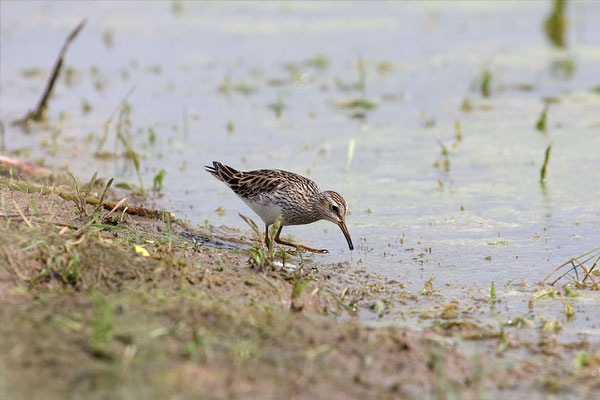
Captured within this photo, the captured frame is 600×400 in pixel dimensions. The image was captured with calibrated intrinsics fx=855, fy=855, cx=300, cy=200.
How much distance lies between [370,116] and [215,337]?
344 inches

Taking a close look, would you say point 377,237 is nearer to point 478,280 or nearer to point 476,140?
point 478,280

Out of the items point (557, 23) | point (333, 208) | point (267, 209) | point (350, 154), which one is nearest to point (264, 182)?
point (267, 209)

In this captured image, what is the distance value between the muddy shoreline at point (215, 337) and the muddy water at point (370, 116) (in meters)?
0.60

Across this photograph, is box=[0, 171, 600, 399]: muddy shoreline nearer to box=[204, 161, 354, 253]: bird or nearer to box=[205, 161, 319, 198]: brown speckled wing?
box=[204, 161, 354, 253]: bird

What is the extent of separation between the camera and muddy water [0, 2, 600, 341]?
7.80 meters

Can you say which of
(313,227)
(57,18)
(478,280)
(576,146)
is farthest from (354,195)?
(57,18)

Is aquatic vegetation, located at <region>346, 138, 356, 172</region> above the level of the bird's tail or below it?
above

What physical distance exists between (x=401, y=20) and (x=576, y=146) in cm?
1042

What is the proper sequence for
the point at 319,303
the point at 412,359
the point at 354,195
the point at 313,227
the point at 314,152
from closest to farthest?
1. the point at 412,359
2. the point at 319,303
3. the point at 313,227
4. the point at 354,195
5. the point at 314,152

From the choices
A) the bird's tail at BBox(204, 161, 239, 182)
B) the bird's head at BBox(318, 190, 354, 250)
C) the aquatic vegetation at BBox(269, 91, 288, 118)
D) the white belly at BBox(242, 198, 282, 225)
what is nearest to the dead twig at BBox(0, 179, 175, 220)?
the bird's tail at BBox(204, 161, 239, 182)

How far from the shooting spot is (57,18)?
19.9 meters

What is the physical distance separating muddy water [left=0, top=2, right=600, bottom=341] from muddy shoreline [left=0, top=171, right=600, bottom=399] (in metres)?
0.60

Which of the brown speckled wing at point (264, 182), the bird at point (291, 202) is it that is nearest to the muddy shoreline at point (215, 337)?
the bird at point (291, 202)

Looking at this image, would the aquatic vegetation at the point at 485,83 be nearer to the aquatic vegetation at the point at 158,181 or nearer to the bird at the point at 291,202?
the aquatic vegetation at the point at 158,181
